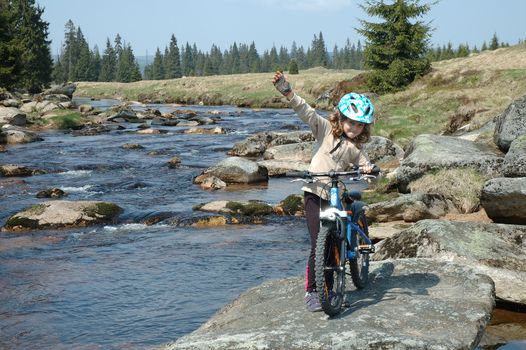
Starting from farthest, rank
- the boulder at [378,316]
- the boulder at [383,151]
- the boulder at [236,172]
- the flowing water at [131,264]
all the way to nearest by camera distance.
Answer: the boulder at [383,151] → the boulder at [236,172] → the flowing water at [131,264] → the boulder at [378,316]

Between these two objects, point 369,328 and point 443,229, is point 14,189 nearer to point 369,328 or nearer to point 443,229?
point 443,229

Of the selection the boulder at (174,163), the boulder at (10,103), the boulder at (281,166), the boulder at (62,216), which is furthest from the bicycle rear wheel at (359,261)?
the boulder at (10,103)

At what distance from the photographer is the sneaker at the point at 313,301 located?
648cm

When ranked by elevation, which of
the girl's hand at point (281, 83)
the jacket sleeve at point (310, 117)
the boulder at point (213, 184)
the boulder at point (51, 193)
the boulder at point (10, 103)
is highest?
the boulder at point (10, 103)

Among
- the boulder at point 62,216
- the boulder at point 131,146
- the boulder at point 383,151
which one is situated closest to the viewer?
the boulder at point 62,216

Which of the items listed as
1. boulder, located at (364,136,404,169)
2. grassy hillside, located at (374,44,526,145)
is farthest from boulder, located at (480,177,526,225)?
grassy hillside, located at (374,44,526,145)

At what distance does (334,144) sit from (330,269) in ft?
4.62

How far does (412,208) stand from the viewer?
47.4 feet

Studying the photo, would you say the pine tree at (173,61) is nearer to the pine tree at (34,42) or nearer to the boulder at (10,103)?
the pine tree at (34,42)

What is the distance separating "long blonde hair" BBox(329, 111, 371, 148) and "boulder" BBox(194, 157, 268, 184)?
634 inches

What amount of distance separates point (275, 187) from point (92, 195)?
21.9 feet

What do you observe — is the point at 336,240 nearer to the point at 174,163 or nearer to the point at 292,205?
the point at 292,205

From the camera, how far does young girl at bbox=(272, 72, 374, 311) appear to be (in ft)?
21.3

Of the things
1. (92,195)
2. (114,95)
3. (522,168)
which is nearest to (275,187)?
(92,195)
